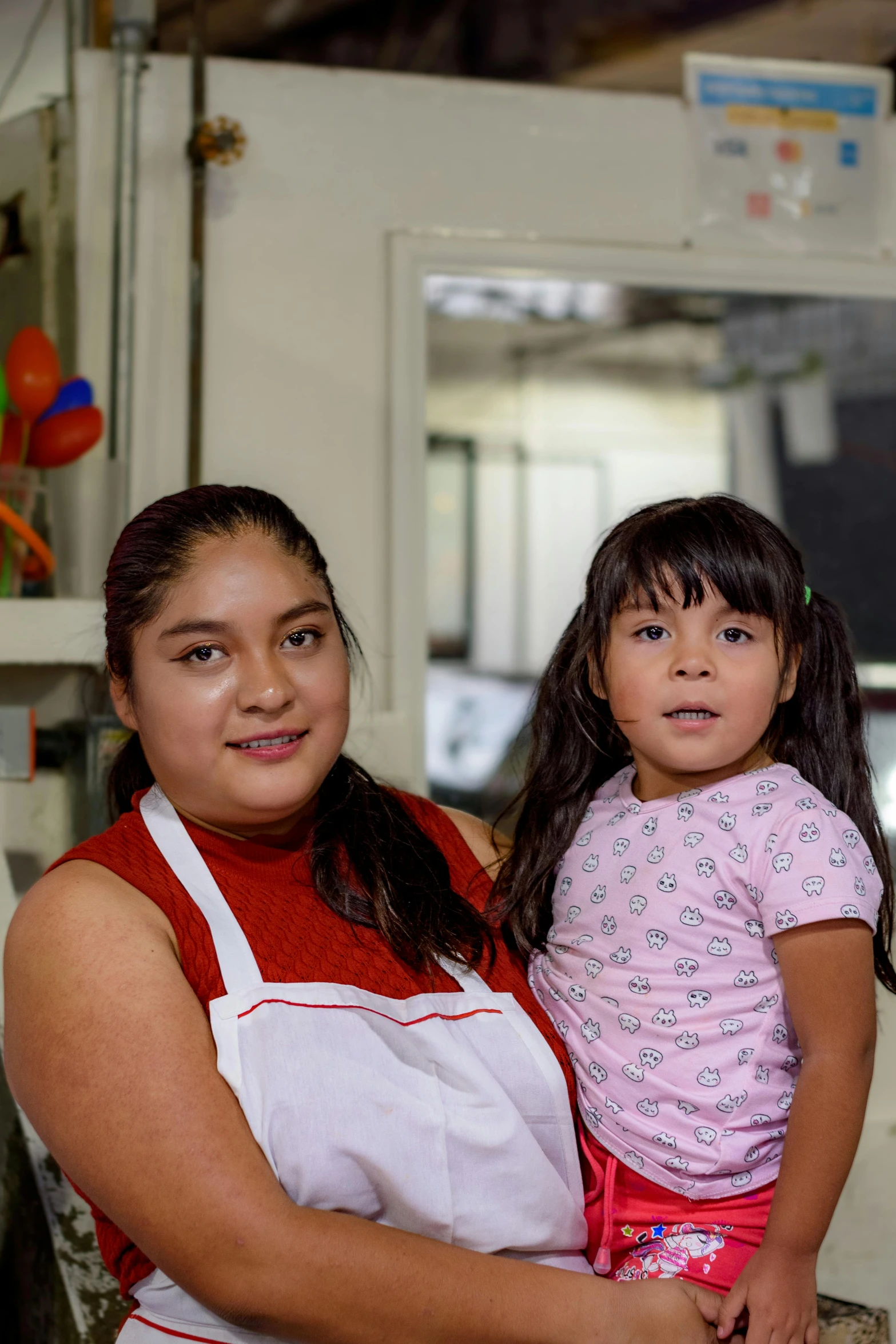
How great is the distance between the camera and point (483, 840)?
147 cm

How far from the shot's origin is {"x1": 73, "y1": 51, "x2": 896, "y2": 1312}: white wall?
202cm

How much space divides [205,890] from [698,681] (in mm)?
487

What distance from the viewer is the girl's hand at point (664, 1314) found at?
41.1 inches

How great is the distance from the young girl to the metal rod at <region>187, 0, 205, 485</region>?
884 mm

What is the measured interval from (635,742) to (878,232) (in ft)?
4.73

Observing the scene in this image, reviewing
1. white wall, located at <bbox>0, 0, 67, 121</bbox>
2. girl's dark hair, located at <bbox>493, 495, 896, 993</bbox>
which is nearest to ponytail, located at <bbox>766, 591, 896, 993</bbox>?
girl's dark hair, located at <bbox>493, 495, 896, 993</bbox>

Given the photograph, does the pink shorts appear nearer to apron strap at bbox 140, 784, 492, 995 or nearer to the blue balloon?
apron strap at bbox 140, 784, 492, 995

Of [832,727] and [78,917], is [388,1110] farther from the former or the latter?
[832,727]

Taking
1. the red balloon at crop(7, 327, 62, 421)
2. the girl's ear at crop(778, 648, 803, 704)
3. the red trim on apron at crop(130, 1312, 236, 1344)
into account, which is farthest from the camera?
the red balloon at crop(7, 327, 62, 421)

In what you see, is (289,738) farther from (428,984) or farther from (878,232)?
(878,232)

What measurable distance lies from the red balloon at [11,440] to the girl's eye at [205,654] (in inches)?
29.0

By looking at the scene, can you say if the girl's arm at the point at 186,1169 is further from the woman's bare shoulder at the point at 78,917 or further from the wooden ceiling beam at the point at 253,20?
the wooden ceiling beam at the point at 253,20

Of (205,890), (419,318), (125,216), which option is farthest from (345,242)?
(205,890)

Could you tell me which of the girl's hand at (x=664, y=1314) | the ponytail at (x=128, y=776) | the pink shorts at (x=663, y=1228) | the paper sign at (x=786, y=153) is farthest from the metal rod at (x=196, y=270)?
the girl's hand at (x=664, y=1314)
